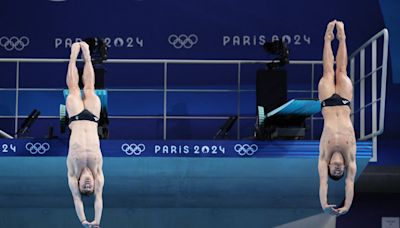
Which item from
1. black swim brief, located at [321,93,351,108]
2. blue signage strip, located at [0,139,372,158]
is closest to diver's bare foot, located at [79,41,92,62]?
blue signage strip, located at [0,139,372,158]

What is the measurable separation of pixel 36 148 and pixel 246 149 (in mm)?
2089

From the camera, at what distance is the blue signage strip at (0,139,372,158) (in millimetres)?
7969

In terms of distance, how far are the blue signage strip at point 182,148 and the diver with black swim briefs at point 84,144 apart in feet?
2.01

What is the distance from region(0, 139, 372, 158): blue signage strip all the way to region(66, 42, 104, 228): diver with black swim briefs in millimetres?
613

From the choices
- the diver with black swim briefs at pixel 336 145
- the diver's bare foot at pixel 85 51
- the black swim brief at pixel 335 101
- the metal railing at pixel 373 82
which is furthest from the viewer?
the metal railing at pixel 373 82

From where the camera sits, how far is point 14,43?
9.41m

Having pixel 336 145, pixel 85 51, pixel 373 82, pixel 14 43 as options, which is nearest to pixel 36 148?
pixel 85 51

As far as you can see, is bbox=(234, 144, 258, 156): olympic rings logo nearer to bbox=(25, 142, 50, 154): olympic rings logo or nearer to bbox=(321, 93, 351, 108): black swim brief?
bbox=(321, 93, 351, 108): black swim brief

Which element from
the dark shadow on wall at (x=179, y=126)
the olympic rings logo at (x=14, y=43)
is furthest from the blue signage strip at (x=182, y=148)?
the olympic rings logo at (x=14, y=43)

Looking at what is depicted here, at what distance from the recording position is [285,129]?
8156 millimetres

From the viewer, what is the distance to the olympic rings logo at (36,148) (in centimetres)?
797

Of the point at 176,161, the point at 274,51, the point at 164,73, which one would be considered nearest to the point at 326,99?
the point at 274,51

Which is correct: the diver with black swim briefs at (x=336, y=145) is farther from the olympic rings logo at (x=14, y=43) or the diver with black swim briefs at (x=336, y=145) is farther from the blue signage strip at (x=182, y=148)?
the olympic rings logo at (x=14, y=43)

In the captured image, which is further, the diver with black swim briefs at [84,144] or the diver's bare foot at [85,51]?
the diver's bare foot at [85,51]
